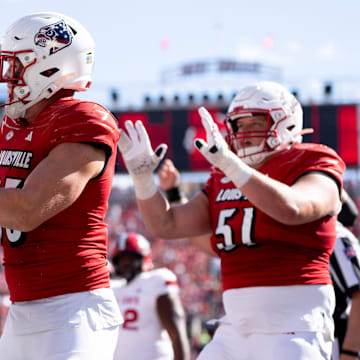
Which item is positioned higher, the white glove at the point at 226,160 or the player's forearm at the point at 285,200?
the white glove at the point at 226,160

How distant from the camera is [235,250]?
9.99 ft

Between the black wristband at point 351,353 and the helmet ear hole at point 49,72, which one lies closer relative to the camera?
the helmet ear hole at point 49,72

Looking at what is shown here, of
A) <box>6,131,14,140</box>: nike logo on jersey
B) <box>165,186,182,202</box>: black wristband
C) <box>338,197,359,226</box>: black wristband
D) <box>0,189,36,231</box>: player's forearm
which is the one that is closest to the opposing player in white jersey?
<box>165,186,182,202</box>: black wristband

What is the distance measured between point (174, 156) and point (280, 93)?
17.9 metres

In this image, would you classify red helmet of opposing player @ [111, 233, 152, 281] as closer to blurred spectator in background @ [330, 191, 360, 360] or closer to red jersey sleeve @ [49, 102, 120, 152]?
blurred spectator in background @ [330, 191, 360, 360]

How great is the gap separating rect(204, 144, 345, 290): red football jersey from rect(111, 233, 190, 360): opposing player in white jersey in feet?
6.50

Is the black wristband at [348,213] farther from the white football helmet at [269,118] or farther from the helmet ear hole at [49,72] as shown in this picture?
the helmet ear hole at [49,72]

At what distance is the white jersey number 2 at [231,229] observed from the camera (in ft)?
9.80

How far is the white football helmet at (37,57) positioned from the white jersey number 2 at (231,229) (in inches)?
35.2

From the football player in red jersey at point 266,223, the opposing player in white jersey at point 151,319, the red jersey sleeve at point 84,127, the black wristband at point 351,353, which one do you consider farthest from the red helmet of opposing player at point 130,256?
the red jersey sleeve at point 84,127

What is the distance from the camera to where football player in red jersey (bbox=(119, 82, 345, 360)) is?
9.09ft

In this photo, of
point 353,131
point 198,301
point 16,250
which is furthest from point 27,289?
point 353,131

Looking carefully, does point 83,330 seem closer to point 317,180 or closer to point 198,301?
point 317,180

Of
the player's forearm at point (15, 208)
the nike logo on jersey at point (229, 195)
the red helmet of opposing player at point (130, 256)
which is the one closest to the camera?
the player's forearm at point (15, 208)
